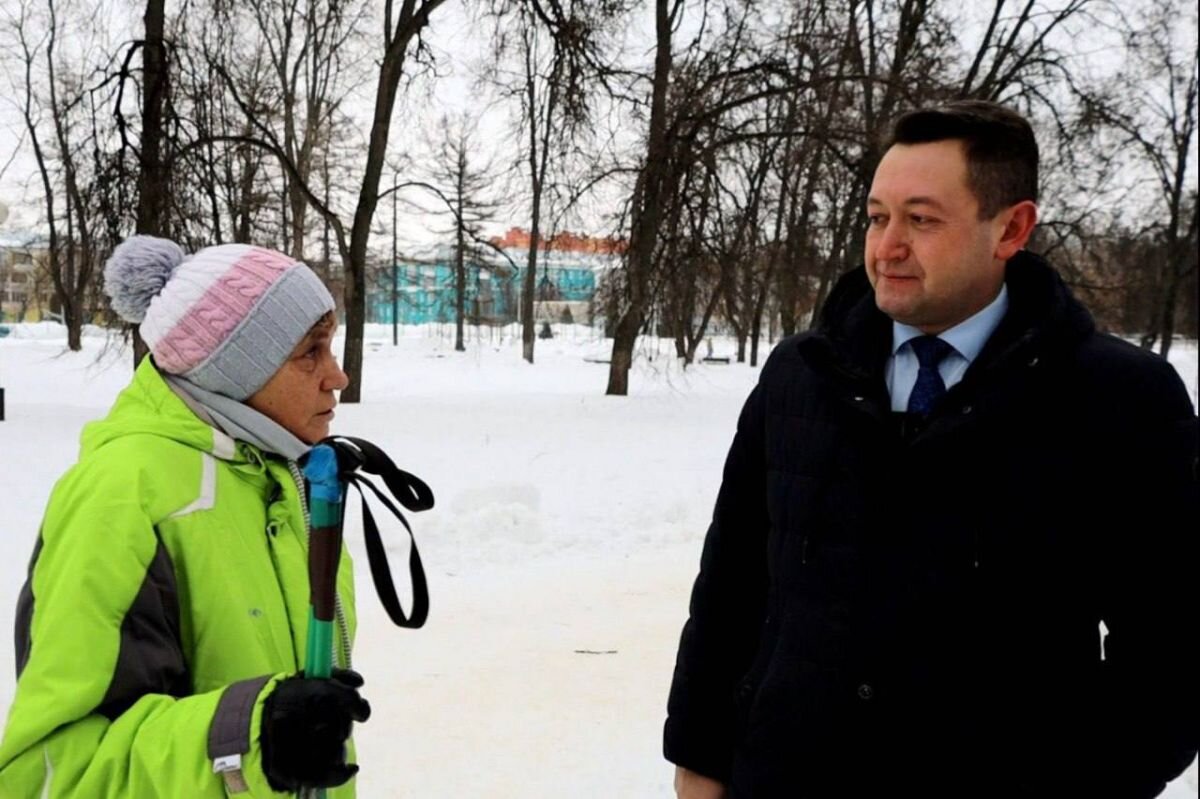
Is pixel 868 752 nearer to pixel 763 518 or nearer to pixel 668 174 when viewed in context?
pixel 763 518

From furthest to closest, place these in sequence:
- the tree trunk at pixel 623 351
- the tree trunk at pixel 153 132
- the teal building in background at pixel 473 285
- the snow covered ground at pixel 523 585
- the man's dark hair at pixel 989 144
→ the teal building in background at pixel 473 285 < the tree trunk at pixel 623 351 < the tree trunk at pixel 153 132 < the snow covered ground at pixel 523 585 < the man's dark hair at pixel 989 144

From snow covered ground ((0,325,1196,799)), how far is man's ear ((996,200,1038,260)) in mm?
342

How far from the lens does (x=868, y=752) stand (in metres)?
1.76

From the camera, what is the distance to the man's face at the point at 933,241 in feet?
5.85

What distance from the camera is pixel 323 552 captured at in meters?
1.50

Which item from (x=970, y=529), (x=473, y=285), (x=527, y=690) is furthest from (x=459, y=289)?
(x=970, y=529)

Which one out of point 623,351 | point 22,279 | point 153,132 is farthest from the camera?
point 22,279

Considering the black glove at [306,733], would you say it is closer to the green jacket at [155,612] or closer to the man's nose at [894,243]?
the green jacket at [155,612]

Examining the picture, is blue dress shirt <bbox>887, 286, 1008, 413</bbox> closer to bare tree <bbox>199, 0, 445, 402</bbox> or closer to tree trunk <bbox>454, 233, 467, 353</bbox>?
bare tree <bbox>199, 0, 445, 402</bbox>

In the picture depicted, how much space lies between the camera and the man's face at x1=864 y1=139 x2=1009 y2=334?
1.78 meters

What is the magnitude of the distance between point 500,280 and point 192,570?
31.6 metres

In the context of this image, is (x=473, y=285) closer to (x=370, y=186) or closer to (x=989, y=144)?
(x=370, y=186)

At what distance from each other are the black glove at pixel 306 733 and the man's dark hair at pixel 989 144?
4.48 feet

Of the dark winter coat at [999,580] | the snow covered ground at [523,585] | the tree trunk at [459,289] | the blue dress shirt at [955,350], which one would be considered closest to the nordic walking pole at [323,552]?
the dark winter coat at [999,580]
